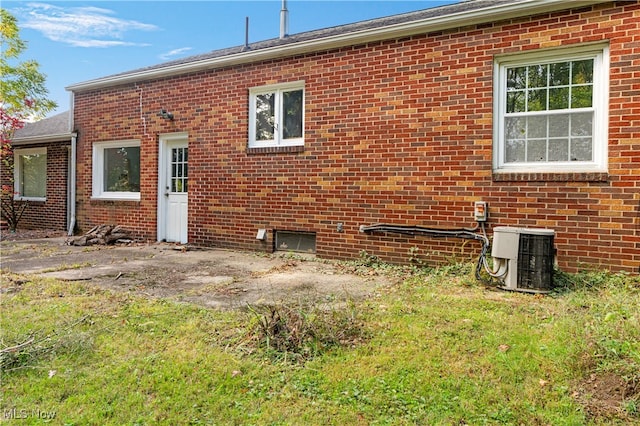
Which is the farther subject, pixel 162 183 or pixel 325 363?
pixel 162 183

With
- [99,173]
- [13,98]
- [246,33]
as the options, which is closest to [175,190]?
[99,173]

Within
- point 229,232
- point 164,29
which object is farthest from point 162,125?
point 164,29

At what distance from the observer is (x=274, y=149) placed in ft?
23.7

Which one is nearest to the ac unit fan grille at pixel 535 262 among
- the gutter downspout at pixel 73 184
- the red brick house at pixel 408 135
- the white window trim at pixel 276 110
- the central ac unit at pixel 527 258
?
the central ac unit at pixel 527 258

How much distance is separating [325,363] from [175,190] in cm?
712

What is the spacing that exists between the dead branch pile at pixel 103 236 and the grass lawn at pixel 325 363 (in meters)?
4.84

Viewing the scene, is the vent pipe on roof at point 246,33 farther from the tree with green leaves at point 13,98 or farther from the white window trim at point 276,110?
the tree with green leaves at point 13,98

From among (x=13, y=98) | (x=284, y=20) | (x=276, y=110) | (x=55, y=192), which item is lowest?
(x=55, y=192)

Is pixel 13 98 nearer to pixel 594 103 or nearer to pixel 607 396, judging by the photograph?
pixel 594 103

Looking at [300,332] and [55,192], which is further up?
[55,192]

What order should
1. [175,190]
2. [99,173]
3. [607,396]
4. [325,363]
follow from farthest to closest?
[99,173] < [175,190] < [325,363] < [607,396]

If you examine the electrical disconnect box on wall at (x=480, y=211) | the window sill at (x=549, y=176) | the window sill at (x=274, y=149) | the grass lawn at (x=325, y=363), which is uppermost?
the window sill at (x=274, y=149)

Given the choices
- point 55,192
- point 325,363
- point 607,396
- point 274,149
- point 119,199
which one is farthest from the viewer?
point 55,192

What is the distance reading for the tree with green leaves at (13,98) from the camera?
1162 centimetres
